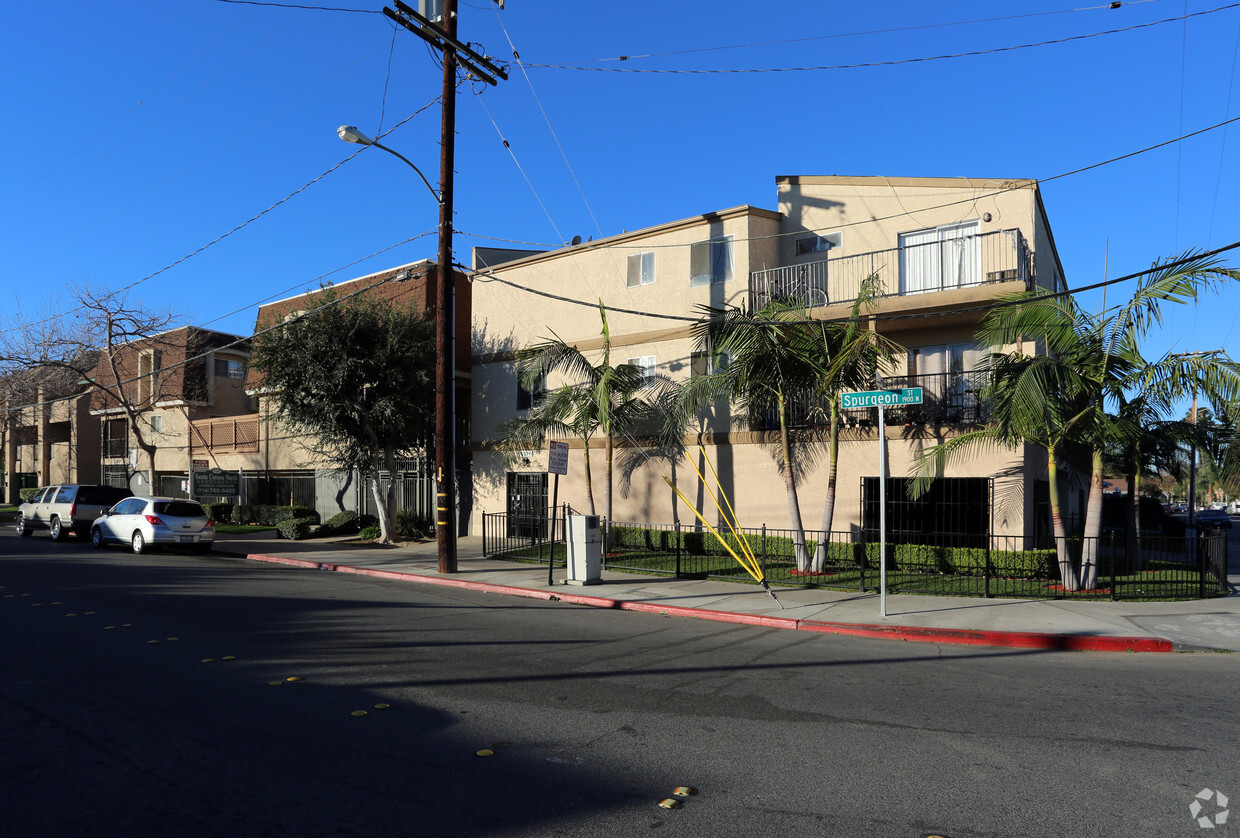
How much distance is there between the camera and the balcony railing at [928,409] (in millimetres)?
16297

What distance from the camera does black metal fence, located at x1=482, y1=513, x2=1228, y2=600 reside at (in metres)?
13.2

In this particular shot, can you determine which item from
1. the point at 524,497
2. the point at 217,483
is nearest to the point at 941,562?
the point at 524,497

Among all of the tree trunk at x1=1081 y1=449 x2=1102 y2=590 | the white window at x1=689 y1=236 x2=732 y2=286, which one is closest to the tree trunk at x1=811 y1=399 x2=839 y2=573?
the tree trunk at x1=1081 y1=449 x2=1102 y2=590

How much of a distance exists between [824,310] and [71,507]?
73.2 feet

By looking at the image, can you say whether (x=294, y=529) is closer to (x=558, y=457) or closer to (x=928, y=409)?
(x=558, y=457)

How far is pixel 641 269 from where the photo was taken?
20.4m

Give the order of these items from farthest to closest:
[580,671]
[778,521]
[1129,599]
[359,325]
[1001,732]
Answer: [359,325]
[778,521]
[1129,599]
[580,671]
[1001,732]

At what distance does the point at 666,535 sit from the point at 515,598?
5974 millimetres

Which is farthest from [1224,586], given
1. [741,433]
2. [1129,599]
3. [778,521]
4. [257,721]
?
[257,721]

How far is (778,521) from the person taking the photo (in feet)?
59.2

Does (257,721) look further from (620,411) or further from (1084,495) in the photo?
(1084,495)

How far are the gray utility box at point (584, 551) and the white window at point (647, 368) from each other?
19.9 ft

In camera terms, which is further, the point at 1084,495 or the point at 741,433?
the point at 1084,495

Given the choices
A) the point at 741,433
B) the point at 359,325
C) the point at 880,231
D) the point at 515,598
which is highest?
the point at 880,231
